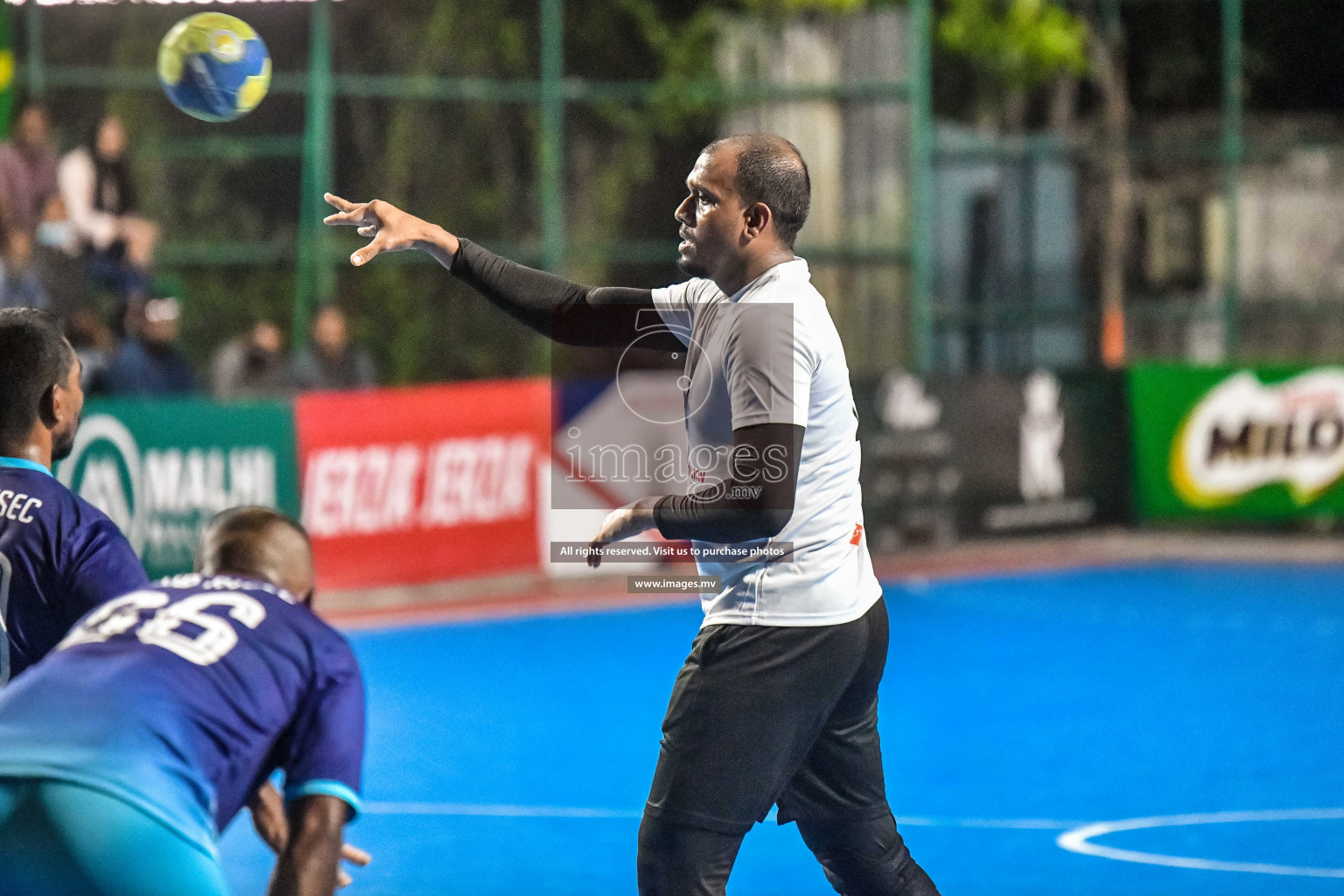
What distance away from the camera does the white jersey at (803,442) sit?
13.9 ft

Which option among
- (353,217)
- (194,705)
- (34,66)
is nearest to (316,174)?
(34,66)

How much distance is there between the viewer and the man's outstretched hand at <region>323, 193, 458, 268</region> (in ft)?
15.5

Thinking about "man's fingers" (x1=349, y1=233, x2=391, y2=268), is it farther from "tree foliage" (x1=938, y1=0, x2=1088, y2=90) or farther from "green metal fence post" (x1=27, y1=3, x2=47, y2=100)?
"tree foliage" (x1=938, y1=0, x2=1088, y2=90)

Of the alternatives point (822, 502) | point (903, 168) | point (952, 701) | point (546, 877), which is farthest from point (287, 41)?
point (822, 502)

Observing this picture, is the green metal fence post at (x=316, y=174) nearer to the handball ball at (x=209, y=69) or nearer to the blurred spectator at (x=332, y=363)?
the blurred spectator at (x=332, y=363)

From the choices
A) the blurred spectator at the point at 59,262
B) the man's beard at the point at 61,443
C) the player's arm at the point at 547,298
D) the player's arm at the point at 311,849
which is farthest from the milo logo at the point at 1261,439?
the player's arm at the point at 311,849

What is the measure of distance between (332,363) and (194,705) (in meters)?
12.4

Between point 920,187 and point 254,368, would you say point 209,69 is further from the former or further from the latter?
point 920,187

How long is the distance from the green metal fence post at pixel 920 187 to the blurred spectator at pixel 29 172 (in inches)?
354

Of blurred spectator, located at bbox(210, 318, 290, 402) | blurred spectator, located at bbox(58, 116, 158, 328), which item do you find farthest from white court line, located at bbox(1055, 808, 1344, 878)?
blurred spectator, located at bbox(58, 116, 158, 328)

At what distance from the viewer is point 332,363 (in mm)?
15273

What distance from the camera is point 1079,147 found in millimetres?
21250

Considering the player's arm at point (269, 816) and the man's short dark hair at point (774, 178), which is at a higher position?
the man's short dark hair at point (774, 178)

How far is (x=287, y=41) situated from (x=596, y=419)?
12.5m
